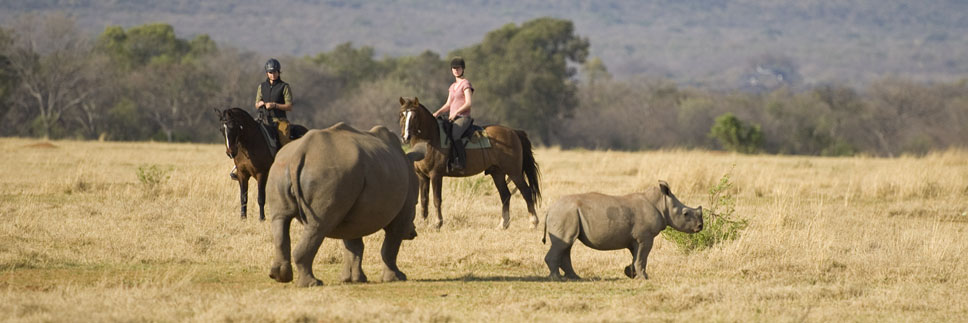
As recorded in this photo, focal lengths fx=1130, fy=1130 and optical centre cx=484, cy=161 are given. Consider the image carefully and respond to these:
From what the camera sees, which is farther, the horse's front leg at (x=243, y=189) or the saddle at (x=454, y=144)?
the saddle at (x=454, y=144)

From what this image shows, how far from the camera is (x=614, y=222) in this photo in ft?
31.6

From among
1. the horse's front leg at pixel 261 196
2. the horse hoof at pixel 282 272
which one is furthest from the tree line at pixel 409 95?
the horse hoof at pixel 282 272

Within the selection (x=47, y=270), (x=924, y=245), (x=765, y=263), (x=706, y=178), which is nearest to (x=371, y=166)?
(x=47, y=270)

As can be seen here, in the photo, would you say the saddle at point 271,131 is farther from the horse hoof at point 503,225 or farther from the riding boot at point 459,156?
the horse hoof at point 503,225

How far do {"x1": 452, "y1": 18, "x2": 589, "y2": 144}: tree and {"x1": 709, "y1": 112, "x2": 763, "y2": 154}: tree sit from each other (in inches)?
670

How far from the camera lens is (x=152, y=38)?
71.9 m

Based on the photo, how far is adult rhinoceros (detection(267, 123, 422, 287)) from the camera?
8617 millimetres

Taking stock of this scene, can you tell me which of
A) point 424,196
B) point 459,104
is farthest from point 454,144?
point 424,196

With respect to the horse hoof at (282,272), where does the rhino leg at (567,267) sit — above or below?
below

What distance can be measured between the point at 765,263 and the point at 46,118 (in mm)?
44635

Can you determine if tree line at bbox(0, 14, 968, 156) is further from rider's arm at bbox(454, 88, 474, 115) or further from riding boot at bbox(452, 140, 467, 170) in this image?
rider's arm at bbox(454, 88, 474, 115)

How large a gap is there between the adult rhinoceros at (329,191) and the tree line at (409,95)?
34435 mm

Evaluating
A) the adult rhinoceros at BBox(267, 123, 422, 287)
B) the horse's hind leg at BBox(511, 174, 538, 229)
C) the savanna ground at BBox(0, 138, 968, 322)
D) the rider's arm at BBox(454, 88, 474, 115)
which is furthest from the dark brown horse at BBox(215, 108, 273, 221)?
the adult rhinoceros at BBox(267, 123, 422, 287)

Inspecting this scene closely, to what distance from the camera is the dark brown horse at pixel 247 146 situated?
13.8 meters
